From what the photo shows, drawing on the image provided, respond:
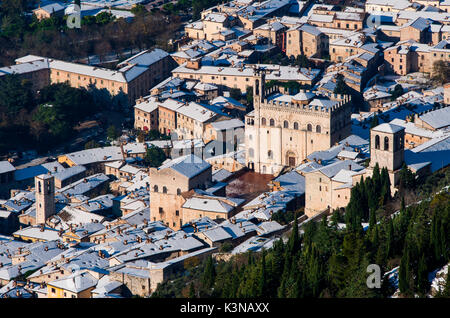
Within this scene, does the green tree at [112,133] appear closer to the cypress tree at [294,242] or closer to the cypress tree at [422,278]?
the cypress tree at [294,242]

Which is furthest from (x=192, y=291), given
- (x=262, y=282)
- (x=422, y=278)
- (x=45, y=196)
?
(x=45, y=196)

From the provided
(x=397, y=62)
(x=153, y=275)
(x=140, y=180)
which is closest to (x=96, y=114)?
(x=140, y=180)

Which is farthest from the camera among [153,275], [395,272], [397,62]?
[397,62]

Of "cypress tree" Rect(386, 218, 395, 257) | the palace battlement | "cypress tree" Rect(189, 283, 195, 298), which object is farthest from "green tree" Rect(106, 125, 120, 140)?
"cypress tree" Rect(386, 218, 395, 257)

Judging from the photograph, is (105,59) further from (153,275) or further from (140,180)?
(153,275)

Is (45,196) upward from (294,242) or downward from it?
downward

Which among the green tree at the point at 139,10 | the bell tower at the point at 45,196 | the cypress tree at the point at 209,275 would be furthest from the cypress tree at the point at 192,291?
the green tree at the point at 139,10

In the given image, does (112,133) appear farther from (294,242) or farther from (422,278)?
(422,278)

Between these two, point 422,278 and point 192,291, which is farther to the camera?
point 192,291

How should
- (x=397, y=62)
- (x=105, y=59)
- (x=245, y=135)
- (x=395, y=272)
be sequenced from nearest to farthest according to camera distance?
1. (x=395, y=272)
2. (x=245, y=135)
3. (x=397, y=62)
4. (x=105, y=59)

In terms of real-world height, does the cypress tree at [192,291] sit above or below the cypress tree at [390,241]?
below

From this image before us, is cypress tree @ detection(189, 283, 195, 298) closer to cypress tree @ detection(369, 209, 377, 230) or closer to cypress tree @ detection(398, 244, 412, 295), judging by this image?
cypress tree @ detection(398, 244, 412, 295)
